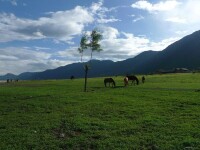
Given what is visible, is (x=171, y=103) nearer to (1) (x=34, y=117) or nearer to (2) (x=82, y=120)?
(2) (x=82, y=120)

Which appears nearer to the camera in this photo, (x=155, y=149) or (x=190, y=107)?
(x=155, y=149)

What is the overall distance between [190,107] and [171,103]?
302 cm

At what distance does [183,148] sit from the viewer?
1944 cm

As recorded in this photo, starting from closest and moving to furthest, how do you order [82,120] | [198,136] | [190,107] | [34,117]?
[198,136] < [82,120] < [34,117] < [190,107]

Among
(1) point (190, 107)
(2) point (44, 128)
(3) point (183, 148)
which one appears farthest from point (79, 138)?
(1) point (190, 107)

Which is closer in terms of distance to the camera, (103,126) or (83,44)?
(103,126)

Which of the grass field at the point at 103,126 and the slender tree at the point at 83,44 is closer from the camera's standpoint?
the grass field at the point at 103,126

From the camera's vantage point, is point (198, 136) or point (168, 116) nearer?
point (198, 136)

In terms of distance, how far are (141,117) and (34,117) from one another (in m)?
9.83

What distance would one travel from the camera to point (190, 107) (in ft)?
110

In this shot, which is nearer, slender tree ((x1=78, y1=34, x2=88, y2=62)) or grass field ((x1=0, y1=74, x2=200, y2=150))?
grass field ((x1=0, y1=74, x2=200, y2=150))

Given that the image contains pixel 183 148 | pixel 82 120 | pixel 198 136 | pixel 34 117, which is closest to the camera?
pixel 183 148

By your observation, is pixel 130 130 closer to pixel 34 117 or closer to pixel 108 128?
pixel 108 128

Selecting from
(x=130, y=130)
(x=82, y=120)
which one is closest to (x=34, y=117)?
(x=82, y=120)
